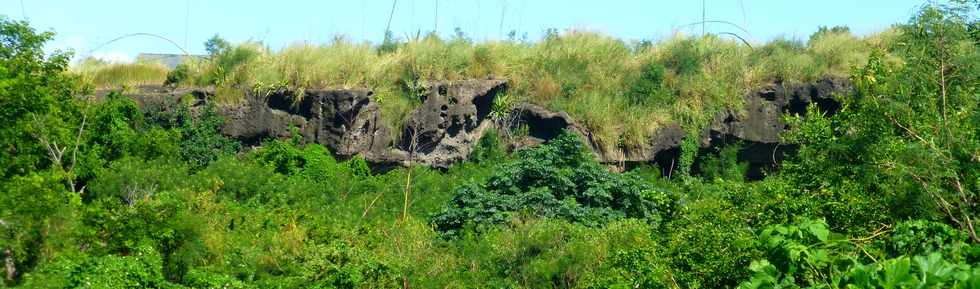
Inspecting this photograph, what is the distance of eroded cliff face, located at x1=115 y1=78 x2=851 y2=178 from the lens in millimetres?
27828

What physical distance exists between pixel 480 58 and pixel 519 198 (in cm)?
848

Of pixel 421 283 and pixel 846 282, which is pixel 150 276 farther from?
pixel 846 282

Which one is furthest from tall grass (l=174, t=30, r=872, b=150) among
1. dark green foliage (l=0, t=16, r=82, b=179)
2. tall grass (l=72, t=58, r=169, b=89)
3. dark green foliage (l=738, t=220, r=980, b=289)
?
dark green foliage (l=738, t=220, r=980, b=289)

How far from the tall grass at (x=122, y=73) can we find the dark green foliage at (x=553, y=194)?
10544mm

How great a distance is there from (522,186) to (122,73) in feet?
39.4

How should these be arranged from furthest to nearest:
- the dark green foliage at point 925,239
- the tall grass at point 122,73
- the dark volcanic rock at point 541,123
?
1. the tall grass at point 122,73
2. the dark volcanic rock at point 541,123
3. the dark green foliage at point 925,239

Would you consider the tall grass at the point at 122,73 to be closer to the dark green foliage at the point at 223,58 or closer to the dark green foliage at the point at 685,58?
the dark green foliage at the point at 223,58

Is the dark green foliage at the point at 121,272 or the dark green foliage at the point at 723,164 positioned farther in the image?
the dark green foliage at the point at 723,164

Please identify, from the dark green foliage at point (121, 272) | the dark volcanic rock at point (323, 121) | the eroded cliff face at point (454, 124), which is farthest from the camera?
the eroded cliff face at point (454, 124)

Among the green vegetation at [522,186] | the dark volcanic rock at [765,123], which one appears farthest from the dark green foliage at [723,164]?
the dark volcanic rock at [765,123]

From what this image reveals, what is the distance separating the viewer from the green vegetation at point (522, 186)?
11.0m

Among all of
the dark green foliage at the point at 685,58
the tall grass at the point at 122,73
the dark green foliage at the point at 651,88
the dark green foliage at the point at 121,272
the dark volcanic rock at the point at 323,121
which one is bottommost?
the dark green foliage at the point at 121,272

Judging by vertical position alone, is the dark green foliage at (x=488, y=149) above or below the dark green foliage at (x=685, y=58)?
below

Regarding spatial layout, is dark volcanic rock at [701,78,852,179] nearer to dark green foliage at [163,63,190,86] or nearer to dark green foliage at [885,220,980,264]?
dark green foliage at [163,63,190,86]
